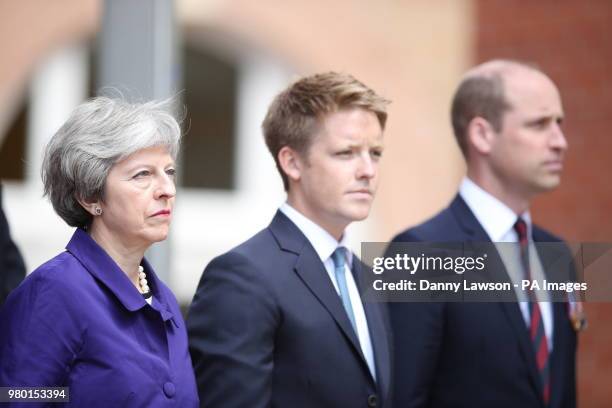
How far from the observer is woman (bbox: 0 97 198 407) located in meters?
2.49

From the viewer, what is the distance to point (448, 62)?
328 inches

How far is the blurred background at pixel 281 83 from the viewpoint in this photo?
280 inches

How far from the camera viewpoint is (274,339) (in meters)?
2.96

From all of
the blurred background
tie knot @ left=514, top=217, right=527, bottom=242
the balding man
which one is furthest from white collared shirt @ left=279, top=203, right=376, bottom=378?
the blurred background

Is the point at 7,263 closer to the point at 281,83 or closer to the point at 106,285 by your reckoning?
the point at 106,285

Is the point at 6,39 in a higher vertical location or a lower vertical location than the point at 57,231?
higher

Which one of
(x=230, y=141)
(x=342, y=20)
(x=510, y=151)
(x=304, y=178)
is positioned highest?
(x=342, y=20)

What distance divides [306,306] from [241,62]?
20.3ft

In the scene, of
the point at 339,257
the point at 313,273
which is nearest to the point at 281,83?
the point at 339,257

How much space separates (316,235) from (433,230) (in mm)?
609

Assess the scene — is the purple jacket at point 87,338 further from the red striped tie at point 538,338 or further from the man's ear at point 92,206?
the red striped tie at point 538,338

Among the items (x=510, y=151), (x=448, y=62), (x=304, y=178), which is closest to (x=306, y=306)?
(x=304, y=178)

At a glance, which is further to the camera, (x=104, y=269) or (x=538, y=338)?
(x=538, y=338)

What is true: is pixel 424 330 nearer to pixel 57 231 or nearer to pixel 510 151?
pixel 510 151
